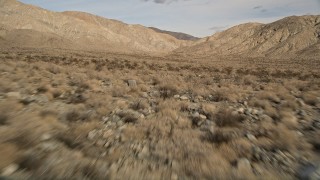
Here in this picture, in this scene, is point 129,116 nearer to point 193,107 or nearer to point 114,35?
point 193,107

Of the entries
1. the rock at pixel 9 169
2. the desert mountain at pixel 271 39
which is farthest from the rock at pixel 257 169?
the desert mountain at pixel 271 39

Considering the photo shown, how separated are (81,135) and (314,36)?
4457 inches

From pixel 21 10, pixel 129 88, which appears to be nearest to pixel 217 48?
pixel 21 10

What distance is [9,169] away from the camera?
4.55m

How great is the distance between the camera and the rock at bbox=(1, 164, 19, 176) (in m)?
4.45

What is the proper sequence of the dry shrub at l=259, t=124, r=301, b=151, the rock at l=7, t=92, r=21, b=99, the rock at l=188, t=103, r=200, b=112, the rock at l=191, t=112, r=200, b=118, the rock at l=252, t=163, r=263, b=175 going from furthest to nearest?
the rock at l=188, t=103, r=200, b=112 → the rock at l=7, t=92, r=21, b=99 → the rock at l=191, t=112, r=200, b=118 → the dry shrub at l=259, t=124, r=301, b=151 → the rock at l=252, t=163, r=263, b=175

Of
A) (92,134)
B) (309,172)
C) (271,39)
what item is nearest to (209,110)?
(92,134)

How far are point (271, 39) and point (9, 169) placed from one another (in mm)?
121007

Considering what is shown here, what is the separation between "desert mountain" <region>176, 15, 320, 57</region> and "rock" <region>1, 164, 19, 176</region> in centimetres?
9144

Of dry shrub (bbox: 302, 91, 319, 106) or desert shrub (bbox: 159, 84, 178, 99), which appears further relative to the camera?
desert shrub (bbox: 159, 84, 178, 99)

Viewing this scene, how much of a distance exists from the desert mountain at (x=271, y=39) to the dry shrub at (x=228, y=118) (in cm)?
Answer: 8632

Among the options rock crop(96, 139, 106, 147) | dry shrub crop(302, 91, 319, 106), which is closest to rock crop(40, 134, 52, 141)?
rock crop(96, 139, 106, 147)

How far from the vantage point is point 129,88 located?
11922 millimetres

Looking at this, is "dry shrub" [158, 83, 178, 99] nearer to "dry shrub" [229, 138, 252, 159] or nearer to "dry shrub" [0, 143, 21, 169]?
"dry shrub" [229, 138, 252, 159]
